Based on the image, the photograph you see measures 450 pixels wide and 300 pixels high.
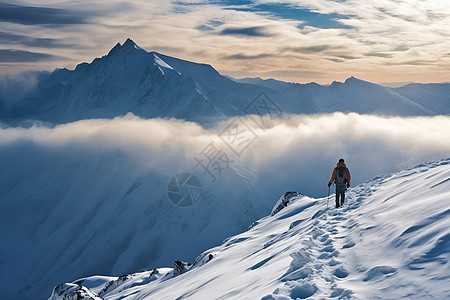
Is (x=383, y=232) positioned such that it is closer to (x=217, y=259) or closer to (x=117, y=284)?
(x=217, y=259)

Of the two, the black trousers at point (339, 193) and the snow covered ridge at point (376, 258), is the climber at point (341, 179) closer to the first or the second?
the black trousers at point (339, 193)

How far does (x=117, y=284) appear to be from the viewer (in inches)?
1512

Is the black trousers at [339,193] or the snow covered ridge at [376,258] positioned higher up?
the snow covered ridge at [376,258]

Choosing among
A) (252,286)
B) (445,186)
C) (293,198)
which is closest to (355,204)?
(445,186)

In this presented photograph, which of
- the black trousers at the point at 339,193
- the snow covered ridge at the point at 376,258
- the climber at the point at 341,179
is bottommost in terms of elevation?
the black trousers at the point at 339,193

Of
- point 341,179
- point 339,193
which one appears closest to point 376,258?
point 341,179

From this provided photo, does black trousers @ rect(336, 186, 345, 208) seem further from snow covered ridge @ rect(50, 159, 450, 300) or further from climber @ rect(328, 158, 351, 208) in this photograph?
snow covered ridge @ rect(50, 159, 450, 300)

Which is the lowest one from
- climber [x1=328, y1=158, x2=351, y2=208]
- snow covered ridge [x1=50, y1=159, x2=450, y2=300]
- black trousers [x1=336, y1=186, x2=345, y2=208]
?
black trousers [x1=336, y1=186, x2=345, y2=208]

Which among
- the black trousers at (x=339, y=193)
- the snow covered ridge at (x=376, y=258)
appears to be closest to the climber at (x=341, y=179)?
the black trousers at (x=339, y=193)

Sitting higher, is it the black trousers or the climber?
the climber

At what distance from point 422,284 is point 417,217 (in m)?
4.03

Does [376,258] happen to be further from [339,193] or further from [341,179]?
[339,193]

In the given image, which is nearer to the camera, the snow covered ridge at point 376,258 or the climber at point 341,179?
the snow covered ridge at point 376,258

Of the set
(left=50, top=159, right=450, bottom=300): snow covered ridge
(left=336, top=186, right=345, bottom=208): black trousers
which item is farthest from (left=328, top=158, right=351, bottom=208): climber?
(left=50, top=159, right=450, bottom=300): snow covered ridge
